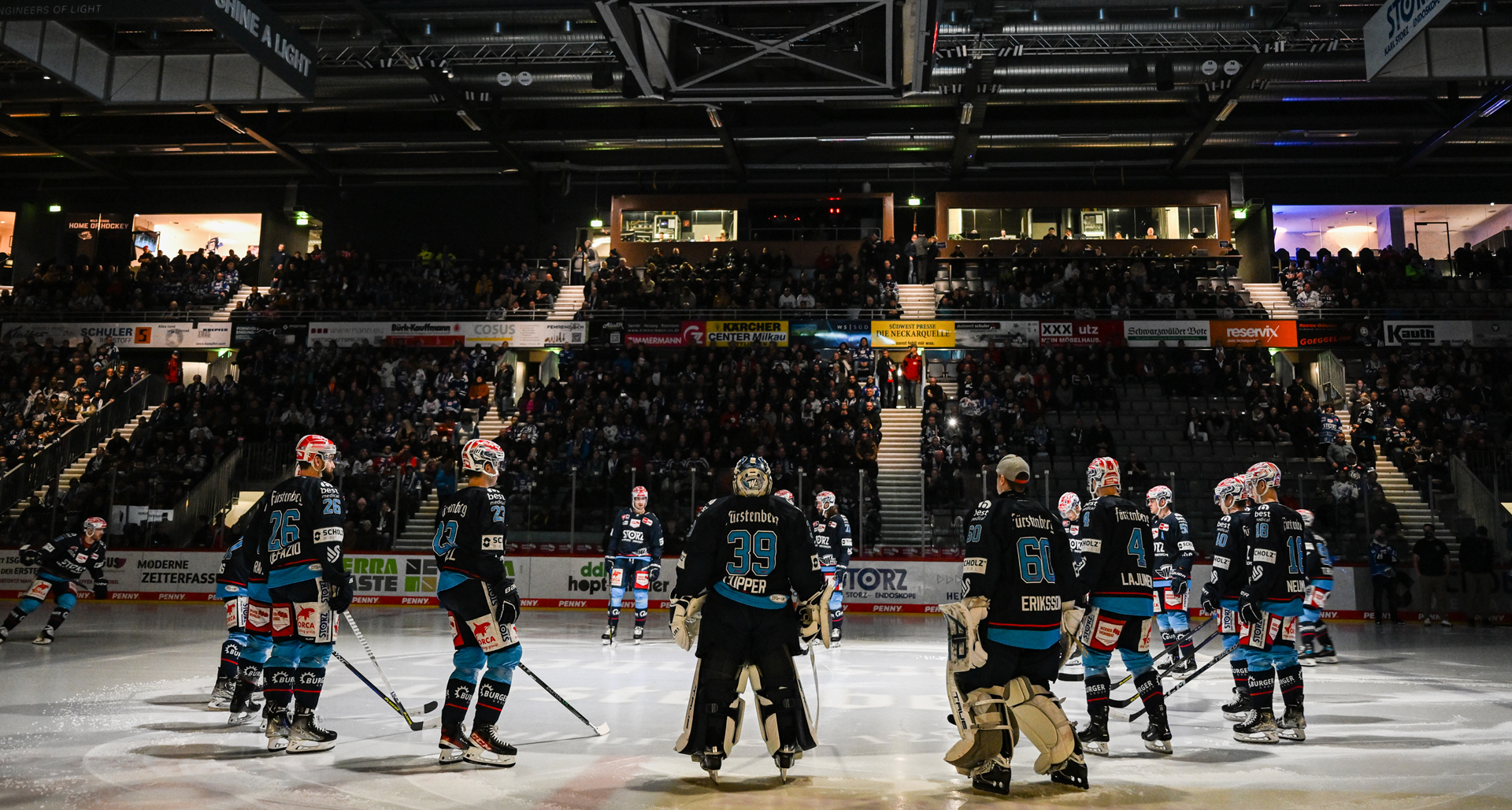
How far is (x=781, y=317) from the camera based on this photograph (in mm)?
28750

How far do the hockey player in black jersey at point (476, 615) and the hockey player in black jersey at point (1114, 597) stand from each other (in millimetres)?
4186

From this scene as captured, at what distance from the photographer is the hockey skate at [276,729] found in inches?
289

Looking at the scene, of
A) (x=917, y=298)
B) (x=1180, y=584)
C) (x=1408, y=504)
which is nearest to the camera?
(x=1180, y=584)

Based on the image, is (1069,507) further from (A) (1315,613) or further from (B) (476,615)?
(B) (476,615)

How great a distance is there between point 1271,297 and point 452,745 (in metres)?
31.0

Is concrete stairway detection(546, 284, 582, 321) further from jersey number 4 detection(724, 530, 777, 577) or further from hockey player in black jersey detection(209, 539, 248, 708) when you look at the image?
jersey number 4 detection(724, 530, 777, 577)

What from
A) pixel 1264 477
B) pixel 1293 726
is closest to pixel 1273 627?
pixel 1293 726

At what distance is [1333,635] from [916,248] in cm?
1779

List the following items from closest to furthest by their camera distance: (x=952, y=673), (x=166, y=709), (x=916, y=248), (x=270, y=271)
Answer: (x=952, y=673) < (x=166, y=709) < (x=916, y=248) < (x=270, y=271)

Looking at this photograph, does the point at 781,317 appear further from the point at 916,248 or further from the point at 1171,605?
the point at 1171,605

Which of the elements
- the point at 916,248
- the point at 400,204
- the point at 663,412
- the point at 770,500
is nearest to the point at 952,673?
the point at 770,500

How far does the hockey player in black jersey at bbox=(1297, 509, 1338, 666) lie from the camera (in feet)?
43.7

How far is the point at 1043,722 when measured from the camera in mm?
6258

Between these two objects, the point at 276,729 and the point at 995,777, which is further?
the point at 276,729
